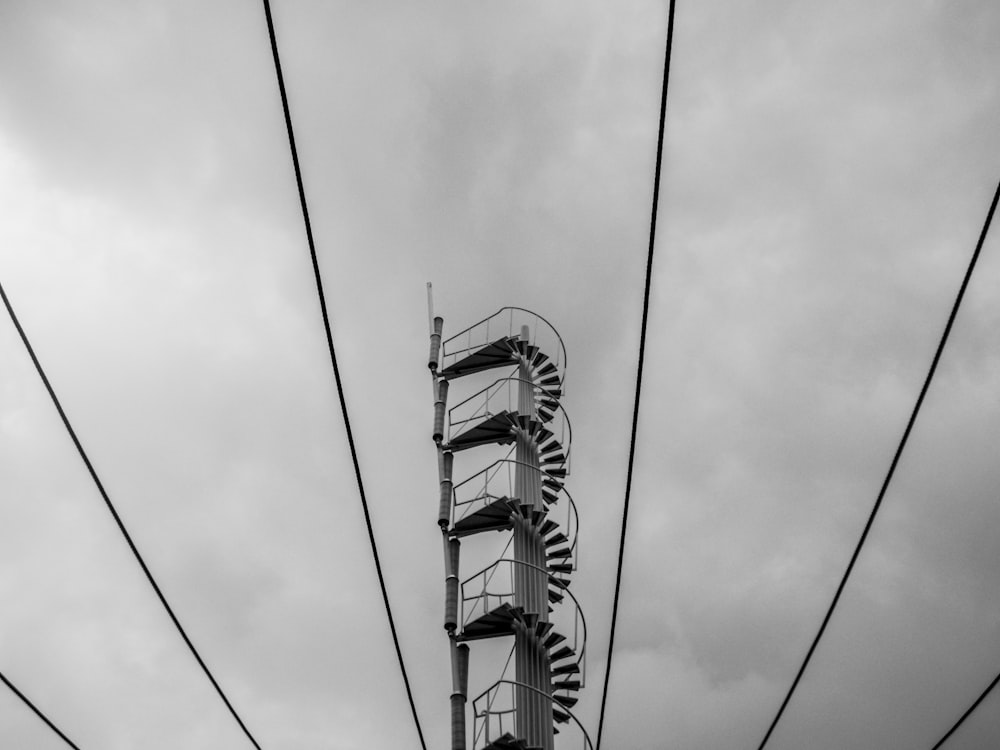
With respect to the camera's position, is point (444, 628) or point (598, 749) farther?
point (444, 628)

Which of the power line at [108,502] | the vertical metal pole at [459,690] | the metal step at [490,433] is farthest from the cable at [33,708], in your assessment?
the metal step at [490,433]

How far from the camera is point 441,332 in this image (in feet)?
77.5

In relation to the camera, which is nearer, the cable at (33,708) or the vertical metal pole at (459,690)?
the cable at (33,708)

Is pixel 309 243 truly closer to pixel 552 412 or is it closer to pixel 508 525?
pixel 508 525

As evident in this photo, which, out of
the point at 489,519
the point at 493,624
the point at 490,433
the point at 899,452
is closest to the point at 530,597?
the point at 493,624

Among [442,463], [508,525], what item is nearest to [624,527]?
[508,525]

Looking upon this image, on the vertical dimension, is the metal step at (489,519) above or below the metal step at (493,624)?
above

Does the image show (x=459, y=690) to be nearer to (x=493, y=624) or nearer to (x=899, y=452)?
(x=493, y=624)

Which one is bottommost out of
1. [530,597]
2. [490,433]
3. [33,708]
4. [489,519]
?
[33,708]

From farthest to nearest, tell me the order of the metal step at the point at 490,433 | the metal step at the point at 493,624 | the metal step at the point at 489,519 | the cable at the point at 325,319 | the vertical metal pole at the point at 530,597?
1. the metal step at the point at 490,433
2. the metal step at the point at 489,519
3. the metal step at the point at 493,624
4. the vertical metal pole at the point at 530,597
5. the cable at the point at 325,319

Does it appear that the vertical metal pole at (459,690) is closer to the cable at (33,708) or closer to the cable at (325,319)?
the cable at (325,319)

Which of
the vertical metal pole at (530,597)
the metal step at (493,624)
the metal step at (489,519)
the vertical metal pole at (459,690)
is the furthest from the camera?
the metal step at (489,519)

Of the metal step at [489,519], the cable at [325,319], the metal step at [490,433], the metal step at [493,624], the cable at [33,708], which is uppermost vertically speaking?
the metal step at [490,433]

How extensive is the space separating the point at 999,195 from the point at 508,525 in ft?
44.9
